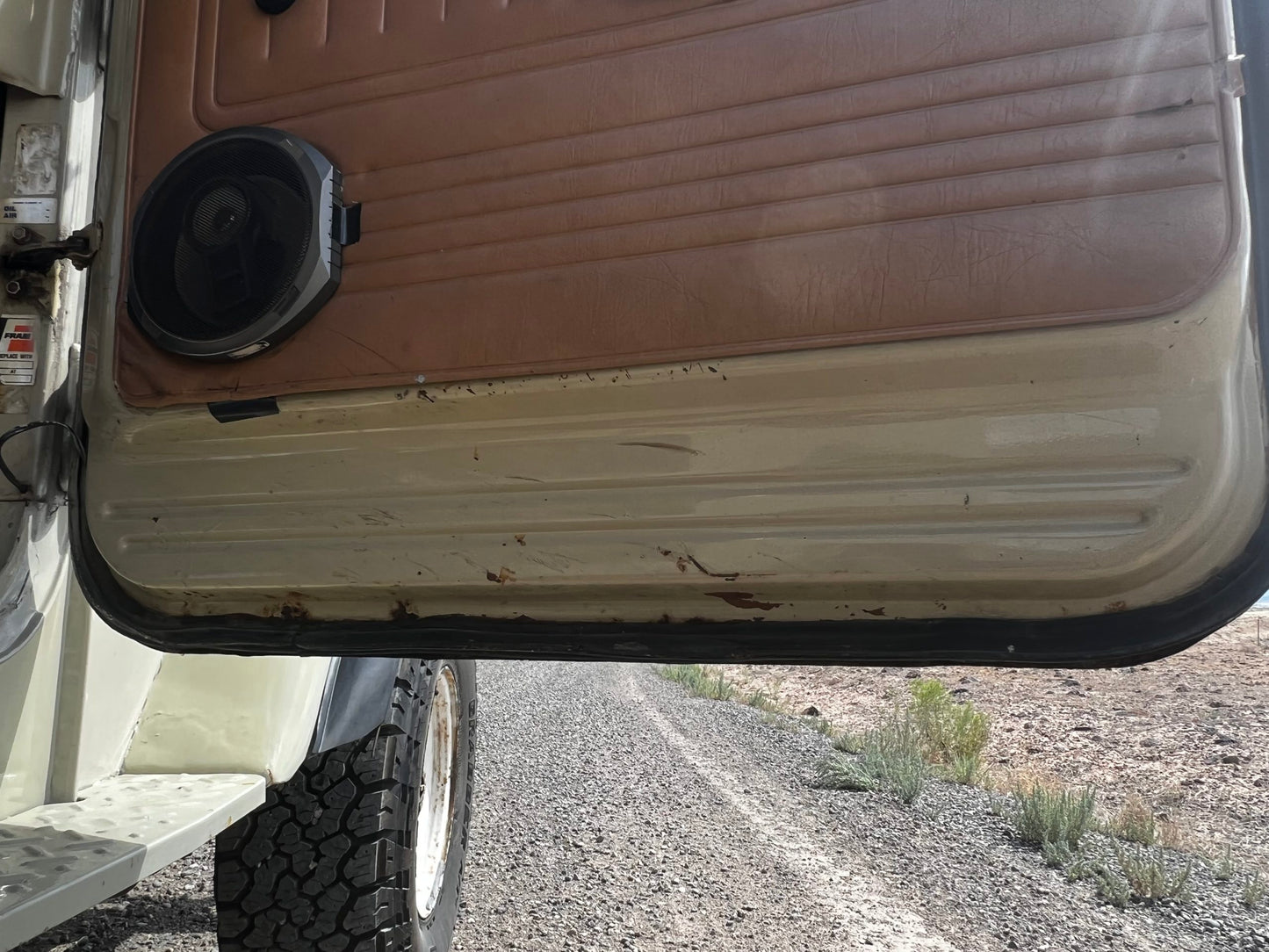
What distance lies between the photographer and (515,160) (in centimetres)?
119

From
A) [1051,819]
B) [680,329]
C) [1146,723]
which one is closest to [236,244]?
[680,329]

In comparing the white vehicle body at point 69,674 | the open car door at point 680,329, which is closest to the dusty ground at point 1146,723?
the open car door at point 680,329

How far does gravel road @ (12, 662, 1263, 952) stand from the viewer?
2811 millimetres

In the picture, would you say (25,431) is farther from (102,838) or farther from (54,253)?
(102,838)

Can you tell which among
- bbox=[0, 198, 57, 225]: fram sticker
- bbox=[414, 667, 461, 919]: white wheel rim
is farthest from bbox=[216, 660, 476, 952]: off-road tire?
bbox=[0, 198, 57, 225]: fram sticker

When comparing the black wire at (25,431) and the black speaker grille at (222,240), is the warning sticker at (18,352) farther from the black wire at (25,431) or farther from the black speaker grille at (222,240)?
the black speaker grille at (222,240)

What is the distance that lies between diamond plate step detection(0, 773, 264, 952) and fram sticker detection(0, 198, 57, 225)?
2.85ft

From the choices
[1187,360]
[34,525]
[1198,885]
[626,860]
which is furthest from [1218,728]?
[34,525]

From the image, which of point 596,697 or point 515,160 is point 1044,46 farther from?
point 596,697

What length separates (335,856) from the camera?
6.52 feet

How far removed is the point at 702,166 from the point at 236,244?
0.70 m

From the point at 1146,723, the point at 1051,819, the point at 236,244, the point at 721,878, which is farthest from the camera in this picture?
the point at 1146,723

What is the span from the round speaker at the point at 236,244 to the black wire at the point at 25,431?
0.19m

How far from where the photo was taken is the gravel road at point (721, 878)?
2811 mm
